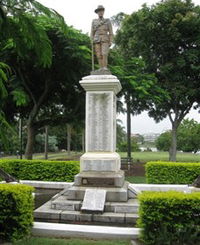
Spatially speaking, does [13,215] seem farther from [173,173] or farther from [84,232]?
[173,173]

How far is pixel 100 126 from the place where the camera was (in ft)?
28.7

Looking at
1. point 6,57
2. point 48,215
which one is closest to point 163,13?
point 6,57

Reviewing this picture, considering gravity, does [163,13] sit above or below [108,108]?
above

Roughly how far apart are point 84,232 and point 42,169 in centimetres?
807

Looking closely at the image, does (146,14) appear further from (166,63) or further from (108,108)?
(108,108)

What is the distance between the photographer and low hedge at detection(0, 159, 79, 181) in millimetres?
13211

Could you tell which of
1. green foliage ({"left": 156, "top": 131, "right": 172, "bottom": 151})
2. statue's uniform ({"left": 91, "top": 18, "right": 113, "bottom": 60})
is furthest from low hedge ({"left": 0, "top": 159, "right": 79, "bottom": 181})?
green foliage ({"left": 156, "top": 131, "right": 172, "bottom": 151})

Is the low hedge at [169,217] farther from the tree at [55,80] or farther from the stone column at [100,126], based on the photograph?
the tree at [55,80]

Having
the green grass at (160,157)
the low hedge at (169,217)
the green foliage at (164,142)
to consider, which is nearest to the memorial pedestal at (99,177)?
the low hedge at (169,217)

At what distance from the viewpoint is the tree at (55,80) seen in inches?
638

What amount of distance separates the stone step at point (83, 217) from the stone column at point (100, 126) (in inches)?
53.4

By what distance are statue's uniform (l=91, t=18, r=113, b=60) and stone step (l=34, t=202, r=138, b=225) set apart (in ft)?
15.6

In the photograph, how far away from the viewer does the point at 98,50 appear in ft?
30.6

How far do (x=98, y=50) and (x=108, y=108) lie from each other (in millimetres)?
1911
